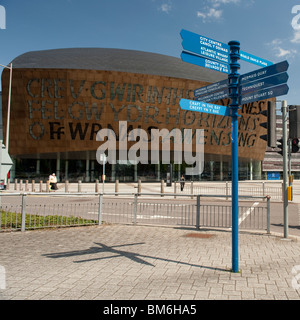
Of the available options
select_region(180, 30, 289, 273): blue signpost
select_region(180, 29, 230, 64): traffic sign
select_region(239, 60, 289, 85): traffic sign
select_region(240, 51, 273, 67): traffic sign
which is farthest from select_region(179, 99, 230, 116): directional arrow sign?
select_region(240, 51, 273, 67): traffic sign

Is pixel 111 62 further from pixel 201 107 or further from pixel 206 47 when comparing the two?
pixel 201 107

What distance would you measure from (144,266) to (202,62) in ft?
12.9

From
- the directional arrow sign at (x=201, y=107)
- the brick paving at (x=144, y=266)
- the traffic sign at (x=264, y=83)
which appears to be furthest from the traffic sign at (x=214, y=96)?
the brick paving at (x=144, y=266)

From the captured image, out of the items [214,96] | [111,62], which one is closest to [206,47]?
[214,96]

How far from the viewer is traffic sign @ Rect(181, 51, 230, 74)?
17.1 feet

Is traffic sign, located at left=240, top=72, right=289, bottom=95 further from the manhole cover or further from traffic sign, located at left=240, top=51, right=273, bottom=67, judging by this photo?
the manhole cover

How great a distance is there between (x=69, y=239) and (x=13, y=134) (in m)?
34.3

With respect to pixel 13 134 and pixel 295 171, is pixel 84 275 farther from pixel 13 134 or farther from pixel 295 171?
pixel 295 171

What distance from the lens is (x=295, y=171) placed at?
7806cm

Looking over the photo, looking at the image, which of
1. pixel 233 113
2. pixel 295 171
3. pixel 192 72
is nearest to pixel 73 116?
pixel 192 72

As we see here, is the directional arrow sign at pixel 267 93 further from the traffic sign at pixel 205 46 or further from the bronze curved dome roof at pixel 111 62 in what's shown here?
the bronze curved dome roof at pixel 111 62

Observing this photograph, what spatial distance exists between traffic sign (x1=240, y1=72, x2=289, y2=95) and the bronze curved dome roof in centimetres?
3479

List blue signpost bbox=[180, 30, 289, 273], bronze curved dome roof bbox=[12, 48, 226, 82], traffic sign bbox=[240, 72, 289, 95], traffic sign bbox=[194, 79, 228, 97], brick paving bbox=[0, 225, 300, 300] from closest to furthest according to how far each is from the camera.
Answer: brick paving bbox=[0, 225, 300, 300]
traffic sign bbox=[240, 72, 289, 95]
blue signpost bbox=[180, 30, 289, 273]
traffic sign bbox=[194, 79, 228, 97]
bronze curved dome roof bbox=[12, 48, 226, 82]

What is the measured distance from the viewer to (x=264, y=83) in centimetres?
515
